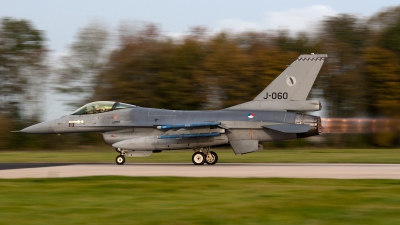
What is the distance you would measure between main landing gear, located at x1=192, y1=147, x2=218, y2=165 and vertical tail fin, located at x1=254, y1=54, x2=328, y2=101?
2.96 metres

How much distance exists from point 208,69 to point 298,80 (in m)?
23.2

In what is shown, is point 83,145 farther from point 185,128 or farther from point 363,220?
point 363,220

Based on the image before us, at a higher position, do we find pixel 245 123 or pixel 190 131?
pixel 245 123

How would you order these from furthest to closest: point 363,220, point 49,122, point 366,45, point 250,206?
1. point 366,45
2. point 49,122
3. point 250,206
4. point 363,220

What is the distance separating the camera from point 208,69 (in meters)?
43.5

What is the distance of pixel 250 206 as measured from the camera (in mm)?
10164

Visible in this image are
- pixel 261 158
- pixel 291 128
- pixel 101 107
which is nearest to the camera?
pixel 291 128

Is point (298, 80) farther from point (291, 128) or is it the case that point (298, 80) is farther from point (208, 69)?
point (208, 69)

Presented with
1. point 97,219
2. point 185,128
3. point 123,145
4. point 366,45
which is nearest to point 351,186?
point 97,219

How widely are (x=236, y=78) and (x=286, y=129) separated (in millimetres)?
23128

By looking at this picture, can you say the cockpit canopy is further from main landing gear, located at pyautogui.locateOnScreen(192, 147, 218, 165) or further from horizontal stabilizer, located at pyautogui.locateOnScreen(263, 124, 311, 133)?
horizontal stabilizer, located at pyautogui.locateOnScreen(263, 124, 311, 133)

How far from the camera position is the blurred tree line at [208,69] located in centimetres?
4216

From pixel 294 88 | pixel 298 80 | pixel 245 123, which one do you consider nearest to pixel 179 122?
pixel 245 123

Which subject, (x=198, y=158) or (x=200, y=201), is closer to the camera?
(x=200, y=201)
